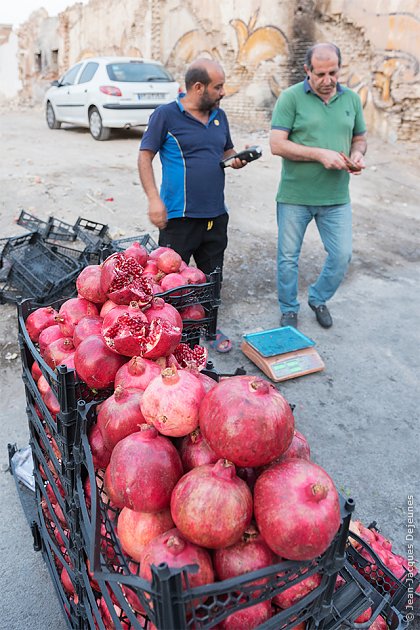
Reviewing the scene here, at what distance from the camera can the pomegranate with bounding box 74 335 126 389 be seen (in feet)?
5.50

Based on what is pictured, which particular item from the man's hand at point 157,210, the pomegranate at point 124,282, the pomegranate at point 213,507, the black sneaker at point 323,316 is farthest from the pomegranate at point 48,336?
the black sneaker at point 323,316

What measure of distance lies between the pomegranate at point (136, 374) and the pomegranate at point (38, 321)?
647 mm

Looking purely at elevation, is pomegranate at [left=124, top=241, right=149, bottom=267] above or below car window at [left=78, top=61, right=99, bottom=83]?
below

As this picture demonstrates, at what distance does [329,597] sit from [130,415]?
731mm

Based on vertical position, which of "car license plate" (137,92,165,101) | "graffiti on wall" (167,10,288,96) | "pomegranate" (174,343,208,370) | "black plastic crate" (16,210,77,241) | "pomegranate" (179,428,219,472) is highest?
"graffiti on wall" (167,10,288,96)

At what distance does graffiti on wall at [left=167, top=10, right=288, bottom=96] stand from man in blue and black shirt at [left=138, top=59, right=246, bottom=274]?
11.0 m

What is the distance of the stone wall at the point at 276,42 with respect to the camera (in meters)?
11.2

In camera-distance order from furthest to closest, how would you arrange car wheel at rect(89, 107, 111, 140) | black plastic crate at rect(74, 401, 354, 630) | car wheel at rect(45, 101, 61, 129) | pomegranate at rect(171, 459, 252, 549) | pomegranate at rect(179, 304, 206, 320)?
car wheel at rect(45, 101, 61, 129) < car wheel at rect(89, 107, 111, 140) < pomegranate at rect(179, 304, 206, 320) < pomegranate at rect(171, 459, 252, 549) < black plastic crate at rect(74, 401, 354, 630)

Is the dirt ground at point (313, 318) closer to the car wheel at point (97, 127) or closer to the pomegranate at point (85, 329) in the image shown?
the car wheel at point (97, 127)

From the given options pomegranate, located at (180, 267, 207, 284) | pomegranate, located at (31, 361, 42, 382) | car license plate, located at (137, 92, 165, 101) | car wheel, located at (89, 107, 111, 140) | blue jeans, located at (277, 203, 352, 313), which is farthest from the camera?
car wheel, located at (89, 107, 111, 140)

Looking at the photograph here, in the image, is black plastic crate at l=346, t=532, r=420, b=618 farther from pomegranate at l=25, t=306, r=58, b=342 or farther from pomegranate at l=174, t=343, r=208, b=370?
pomegranate at l=25, t=306, r=58, b=342

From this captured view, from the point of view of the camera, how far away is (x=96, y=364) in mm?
1677

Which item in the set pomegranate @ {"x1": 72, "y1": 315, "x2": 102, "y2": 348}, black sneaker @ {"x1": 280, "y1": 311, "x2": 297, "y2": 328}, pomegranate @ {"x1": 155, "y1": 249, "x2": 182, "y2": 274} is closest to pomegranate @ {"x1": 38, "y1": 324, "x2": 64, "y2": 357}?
pomegranate @ {"x1": 72, "y1": 315, "x2": 102, "y2": 348}

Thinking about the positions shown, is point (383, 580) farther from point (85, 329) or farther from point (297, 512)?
point (85, 329)
